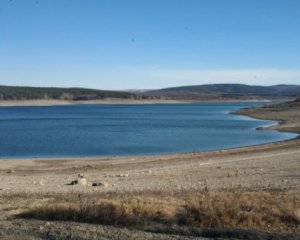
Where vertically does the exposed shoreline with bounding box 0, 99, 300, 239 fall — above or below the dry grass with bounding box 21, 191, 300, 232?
below

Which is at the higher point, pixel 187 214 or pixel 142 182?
pixel 187 214

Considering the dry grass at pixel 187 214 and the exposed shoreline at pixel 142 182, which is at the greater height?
the dry grass at pixel 187 214

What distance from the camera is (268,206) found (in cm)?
1129

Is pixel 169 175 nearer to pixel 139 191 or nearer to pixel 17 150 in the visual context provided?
pixel 139 191

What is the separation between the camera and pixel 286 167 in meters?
24.5

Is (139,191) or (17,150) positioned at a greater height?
(139,191)

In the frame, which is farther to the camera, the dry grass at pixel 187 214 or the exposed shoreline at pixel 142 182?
the exposed shoreline at pixel 142 182

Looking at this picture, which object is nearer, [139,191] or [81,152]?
[139,191]

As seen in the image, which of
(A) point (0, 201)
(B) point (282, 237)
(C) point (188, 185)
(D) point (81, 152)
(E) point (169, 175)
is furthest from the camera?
(D) point (81, 152)

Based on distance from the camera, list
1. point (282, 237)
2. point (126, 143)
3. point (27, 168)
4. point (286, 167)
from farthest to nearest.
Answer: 1. point (126, 143)
2. point (27, 168)
3. point (286, 167)
4. point (282, 237)

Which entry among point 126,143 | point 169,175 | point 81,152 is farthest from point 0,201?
point 126,143

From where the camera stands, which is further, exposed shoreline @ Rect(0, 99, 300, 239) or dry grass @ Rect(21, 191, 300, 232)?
exposed shoreline @ Rect(0, 99, 300, 239)

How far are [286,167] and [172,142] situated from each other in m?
25.4

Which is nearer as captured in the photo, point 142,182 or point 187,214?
point 187,214
